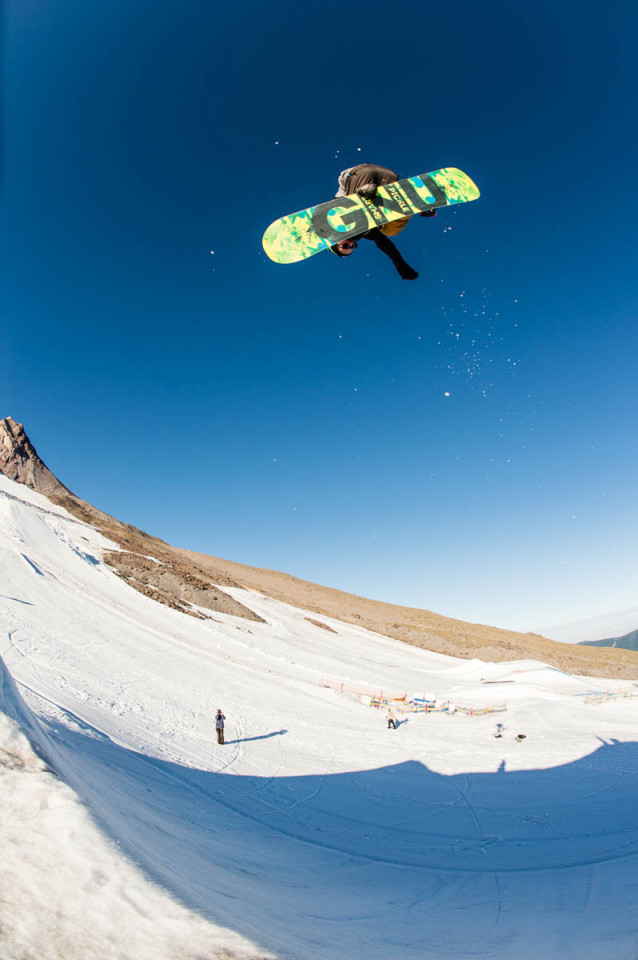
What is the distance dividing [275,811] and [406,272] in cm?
1201

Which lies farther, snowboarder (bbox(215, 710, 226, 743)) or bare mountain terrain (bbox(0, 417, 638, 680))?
bare mountain terrain (bbox(0, 417, 638, 680))

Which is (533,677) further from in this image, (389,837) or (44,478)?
(44,478)

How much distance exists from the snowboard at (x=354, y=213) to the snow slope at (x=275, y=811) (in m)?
8.39

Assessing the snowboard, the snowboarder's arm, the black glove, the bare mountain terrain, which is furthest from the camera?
the bare mountain terrain

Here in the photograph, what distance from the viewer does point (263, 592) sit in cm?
6278

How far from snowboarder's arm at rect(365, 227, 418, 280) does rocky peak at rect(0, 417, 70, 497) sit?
74579mm

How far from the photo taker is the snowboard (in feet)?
27.7

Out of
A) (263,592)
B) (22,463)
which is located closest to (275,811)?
(263,592)

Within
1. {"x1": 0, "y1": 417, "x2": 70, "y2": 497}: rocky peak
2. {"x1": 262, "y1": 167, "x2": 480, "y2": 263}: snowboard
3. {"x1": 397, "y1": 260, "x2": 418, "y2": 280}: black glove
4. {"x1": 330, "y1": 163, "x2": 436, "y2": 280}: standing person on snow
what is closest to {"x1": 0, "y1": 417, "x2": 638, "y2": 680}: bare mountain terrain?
{"x1": 0, "y1": 417, "x2": 70, "y2": 497}: rocky peak

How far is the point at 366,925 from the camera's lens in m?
4.94

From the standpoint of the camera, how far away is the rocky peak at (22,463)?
232ft

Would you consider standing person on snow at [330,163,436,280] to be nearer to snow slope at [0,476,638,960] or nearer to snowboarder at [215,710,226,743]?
snow slope at [0,476,638,960]

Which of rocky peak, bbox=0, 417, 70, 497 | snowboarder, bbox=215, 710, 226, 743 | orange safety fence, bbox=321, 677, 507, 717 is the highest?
rocky peak, bbox=0, 417, 70, 497

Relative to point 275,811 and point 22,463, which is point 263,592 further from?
point 275,811
